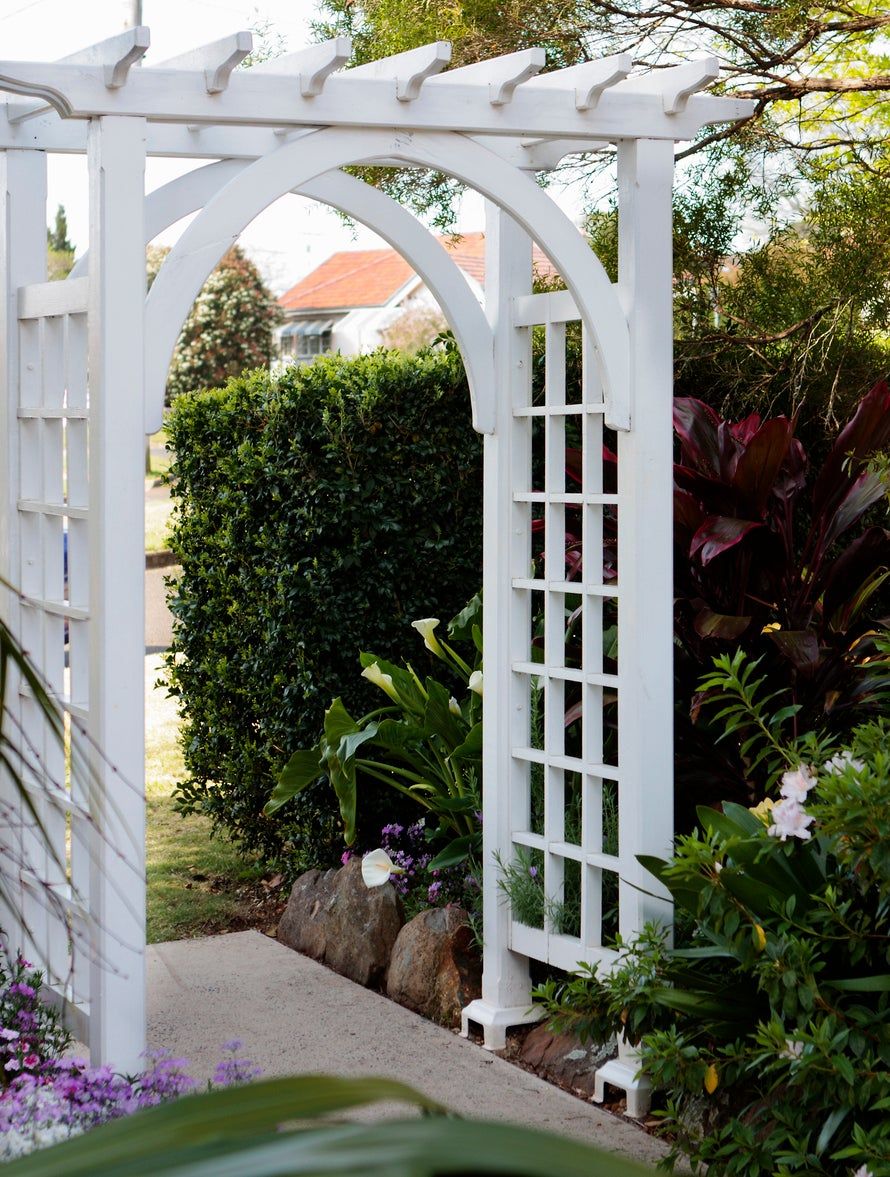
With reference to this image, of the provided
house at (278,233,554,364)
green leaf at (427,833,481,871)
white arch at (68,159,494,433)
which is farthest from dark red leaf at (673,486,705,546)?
house at (278,233,554,364)

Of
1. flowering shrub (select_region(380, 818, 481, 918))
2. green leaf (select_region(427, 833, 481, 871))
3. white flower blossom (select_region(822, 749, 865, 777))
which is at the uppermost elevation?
white flower blossom (select_region(822, 749, 865, 777))

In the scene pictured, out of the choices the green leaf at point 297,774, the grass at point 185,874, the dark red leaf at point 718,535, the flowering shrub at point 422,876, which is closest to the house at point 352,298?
the grass at point 185,874

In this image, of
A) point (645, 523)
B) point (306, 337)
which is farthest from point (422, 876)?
point (306, 337)

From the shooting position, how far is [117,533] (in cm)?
296

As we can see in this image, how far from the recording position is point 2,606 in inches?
140

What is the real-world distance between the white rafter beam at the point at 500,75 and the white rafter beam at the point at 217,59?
0.53m

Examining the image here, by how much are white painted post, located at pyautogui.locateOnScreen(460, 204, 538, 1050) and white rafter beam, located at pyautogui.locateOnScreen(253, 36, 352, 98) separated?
0.90 m

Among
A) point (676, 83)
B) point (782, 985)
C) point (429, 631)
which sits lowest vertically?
point (782, 985)

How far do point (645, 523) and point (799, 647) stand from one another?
1.99 ft

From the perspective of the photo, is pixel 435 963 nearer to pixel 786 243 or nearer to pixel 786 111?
pixel 786 243

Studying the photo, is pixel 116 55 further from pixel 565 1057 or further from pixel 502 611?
pixel 565 1057

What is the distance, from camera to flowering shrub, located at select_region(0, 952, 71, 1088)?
266cm

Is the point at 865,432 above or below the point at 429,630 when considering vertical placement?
above

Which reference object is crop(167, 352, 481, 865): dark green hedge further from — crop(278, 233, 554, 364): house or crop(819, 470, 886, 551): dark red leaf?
crop(278, 233, 554, 364): house
